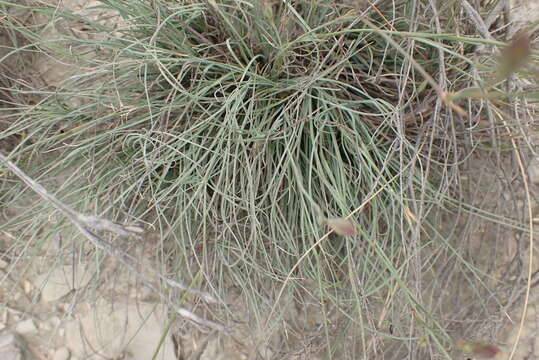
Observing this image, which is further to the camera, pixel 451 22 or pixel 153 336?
pixel 153 336

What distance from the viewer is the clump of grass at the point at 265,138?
2.91ft

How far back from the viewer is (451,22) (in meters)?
0.90

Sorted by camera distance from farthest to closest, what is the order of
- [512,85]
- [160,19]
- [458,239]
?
[458,239] < [160,19] < [512,85]

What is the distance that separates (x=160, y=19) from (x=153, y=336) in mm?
647

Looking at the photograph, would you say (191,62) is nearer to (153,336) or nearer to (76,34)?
(76,34)

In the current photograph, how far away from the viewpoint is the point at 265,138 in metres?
0.87

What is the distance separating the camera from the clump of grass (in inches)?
34.9

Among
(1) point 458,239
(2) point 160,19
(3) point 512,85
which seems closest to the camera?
(3) point 512,85

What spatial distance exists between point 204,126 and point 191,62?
0.13 meters

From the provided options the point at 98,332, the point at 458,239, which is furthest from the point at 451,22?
the point at 98,332

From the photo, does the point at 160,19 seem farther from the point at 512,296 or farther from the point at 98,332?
the point at 512,296

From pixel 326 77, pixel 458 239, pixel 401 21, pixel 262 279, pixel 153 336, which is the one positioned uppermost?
pixel 401 21

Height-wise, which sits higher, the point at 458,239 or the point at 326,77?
the point at 326,77

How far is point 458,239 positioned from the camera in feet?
3.29
